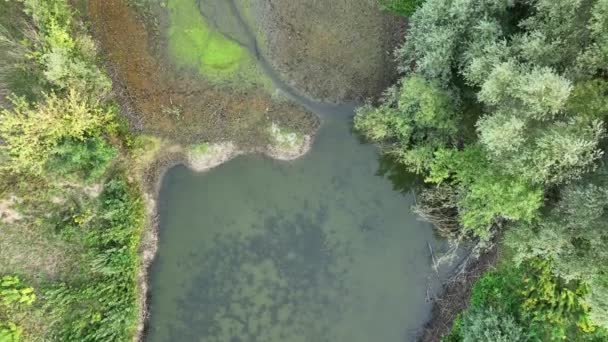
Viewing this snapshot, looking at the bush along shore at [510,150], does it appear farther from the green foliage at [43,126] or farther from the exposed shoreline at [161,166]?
the green foliage at [43,126]

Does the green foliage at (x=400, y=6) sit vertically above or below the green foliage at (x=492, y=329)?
above

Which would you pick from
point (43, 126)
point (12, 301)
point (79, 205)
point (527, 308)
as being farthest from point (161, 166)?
point (527, 308)

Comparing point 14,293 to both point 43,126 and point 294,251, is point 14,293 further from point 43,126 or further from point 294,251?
point 294,251

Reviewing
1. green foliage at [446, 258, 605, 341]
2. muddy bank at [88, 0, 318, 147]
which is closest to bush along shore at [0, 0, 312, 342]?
muddy bank at [88, 0, 318, 147]

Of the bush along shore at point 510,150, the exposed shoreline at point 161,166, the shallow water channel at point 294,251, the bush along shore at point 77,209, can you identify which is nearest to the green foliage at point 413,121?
the bush along shore at point 510,150

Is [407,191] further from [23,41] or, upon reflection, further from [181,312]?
[23,41]

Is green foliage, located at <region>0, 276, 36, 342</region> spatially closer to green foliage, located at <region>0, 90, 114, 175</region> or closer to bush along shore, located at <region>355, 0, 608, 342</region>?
green foliage, located at <region>0, 90, 114, 175</region>
